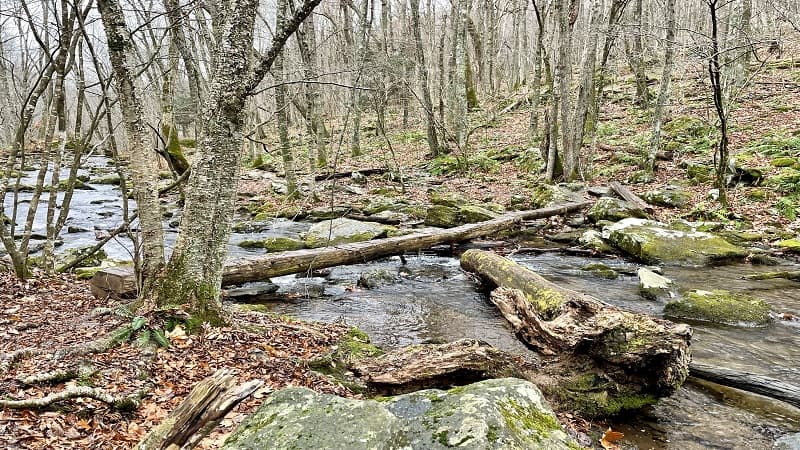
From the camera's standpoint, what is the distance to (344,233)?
1052cm

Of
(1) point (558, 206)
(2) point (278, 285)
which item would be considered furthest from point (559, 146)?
(2) point (278, 285)

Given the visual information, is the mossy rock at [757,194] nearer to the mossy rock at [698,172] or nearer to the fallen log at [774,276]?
the mossy rock at [698,172]

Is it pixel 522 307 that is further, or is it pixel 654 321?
pixel 522 307

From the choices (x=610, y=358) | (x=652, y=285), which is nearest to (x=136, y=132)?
(x=610, y=358)

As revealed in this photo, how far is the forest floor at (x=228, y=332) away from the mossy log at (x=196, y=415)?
81 cm

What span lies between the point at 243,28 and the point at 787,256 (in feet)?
33.1

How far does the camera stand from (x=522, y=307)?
5.82 metres

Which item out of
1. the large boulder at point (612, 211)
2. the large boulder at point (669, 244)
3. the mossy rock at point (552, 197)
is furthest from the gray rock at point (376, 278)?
the mossy rock at point (552, 197)

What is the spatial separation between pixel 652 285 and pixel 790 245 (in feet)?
12.7

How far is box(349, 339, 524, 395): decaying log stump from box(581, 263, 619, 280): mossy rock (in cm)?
494

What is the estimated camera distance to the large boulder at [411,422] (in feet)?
7.04

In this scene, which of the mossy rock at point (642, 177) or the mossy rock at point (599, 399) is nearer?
the mossy rock at point (599, 399)

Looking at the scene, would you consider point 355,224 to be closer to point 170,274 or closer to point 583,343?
point 170,274

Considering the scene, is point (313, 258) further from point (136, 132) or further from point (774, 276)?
point (774, 276)
